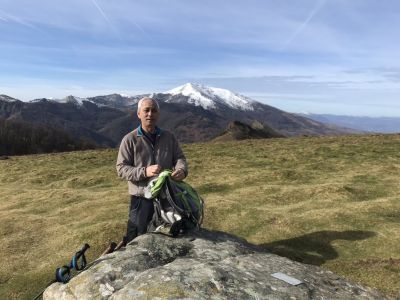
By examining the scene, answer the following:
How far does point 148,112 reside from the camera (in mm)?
12633

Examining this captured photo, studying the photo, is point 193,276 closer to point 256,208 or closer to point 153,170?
point 153,170

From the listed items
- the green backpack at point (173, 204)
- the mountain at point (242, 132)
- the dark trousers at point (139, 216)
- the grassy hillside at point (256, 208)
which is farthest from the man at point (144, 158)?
the mountain at point (242, 132)

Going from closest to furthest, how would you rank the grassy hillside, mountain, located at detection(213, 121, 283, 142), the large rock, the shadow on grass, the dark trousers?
the large rock, the dark trousers, the shadow on grass, the grassy hillside, mountain, located at detection(213, 121, 283, 142)

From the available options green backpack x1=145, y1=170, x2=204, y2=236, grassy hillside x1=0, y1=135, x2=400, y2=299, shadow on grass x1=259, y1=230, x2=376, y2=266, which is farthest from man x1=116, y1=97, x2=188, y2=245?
shadow on grass x1=259, y1=230, x2=376, y2=266

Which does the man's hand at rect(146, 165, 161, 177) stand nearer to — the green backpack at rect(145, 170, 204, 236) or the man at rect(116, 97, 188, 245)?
the man at rect(116, 97, 188, 245)

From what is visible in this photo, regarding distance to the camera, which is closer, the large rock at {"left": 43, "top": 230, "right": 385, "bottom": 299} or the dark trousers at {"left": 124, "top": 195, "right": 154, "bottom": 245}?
the large rock at {"left": 43, "top": 230, "right": 385, "bottom": 299}

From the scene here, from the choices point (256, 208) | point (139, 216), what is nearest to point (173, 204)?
point (139, 216)

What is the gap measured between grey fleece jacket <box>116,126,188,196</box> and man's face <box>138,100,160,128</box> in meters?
0.44

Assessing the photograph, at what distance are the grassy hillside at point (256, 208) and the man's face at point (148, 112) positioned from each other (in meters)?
9.26

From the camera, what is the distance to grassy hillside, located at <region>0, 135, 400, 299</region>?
19.1 metres

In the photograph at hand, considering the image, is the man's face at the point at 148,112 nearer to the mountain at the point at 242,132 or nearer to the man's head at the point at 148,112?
the man's head at the point at 148,112

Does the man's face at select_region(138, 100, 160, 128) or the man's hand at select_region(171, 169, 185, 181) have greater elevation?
the man's face at select_region(138, 100, 160, 128)

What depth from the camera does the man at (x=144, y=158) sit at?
12.8m

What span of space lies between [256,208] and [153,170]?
1517 centimetres
